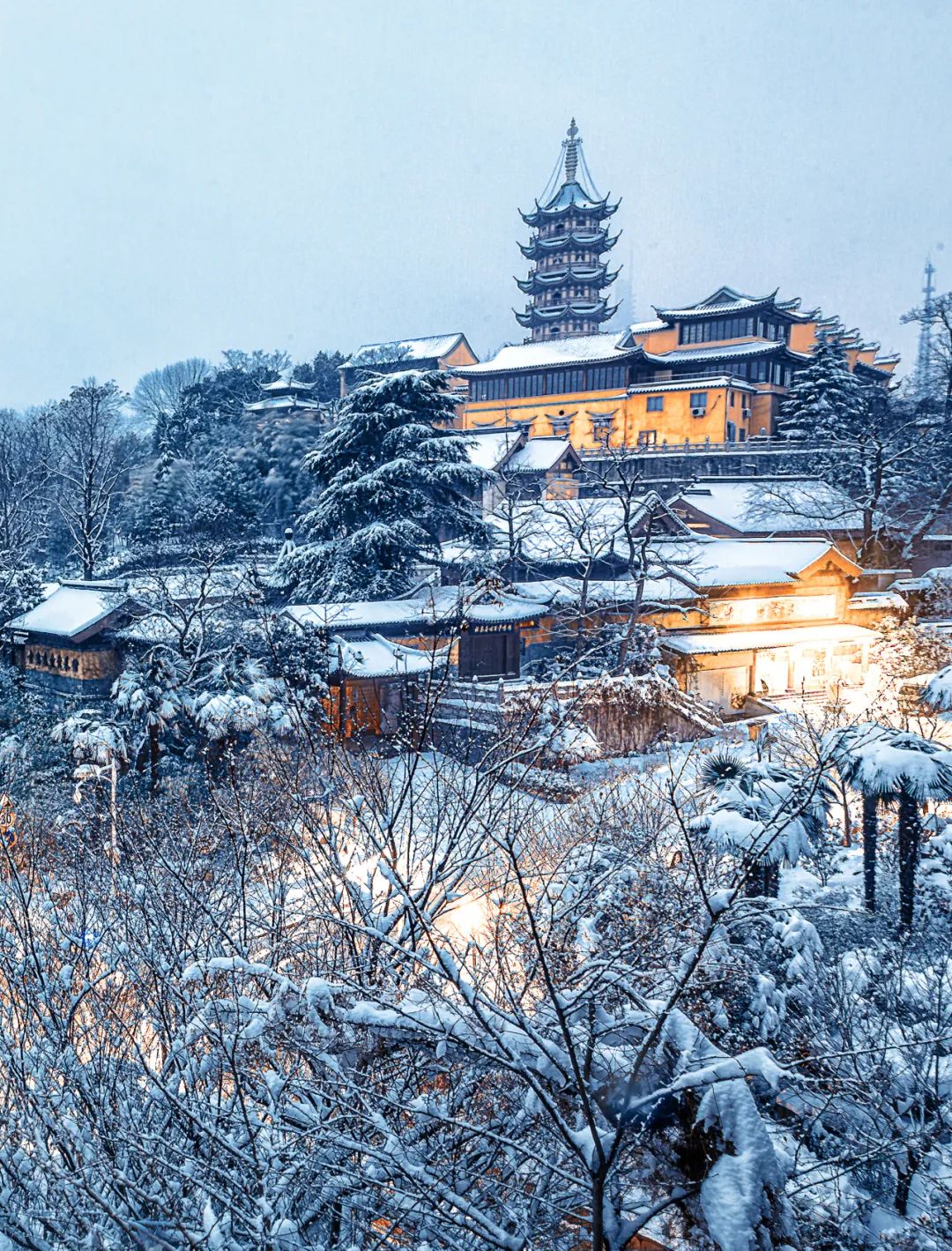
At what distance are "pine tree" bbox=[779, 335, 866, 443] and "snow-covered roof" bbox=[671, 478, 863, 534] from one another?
6389 mm

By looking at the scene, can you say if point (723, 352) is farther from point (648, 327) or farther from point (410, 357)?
point (410, 357)

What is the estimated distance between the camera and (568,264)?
55688 millimetres

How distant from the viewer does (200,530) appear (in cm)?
3341

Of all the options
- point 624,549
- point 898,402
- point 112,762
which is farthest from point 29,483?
point 898,402

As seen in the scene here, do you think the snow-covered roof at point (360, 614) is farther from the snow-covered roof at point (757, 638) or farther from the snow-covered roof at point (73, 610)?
the snow-covered roof at point (757, 638)

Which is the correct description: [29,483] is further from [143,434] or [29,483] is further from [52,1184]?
[52,1184]

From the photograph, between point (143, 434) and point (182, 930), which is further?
point (143, 434)

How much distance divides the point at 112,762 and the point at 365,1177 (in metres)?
10.9

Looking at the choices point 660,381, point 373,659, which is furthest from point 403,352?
point 373,659

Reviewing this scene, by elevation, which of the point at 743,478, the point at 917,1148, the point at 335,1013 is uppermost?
the point at 743,478

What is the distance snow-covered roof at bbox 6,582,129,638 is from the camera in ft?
61.8

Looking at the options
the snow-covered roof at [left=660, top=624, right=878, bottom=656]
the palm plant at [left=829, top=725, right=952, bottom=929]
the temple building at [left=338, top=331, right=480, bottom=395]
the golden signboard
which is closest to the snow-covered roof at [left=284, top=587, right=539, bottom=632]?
the snow-covered roof at [left=660, top=624, right=878, bottom=656]

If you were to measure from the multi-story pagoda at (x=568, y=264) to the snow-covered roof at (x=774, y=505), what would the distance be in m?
27.7

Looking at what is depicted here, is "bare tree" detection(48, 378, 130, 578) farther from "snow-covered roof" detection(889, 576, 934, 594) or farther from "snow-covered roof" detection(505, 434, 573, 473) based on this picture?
"snow-covered roof" detection(889, 576, 934, 594)
